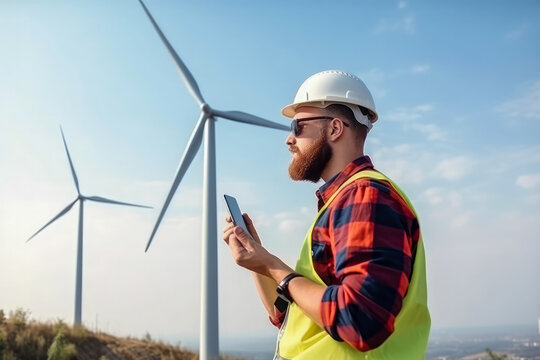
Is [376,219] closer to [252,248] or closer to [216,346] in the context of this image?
[252,248]

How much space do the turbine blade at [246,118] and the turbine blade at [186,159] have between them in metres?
0.78

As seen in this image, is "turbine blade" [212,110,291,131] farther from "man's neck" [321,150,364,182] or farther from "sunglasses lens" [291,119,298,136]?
"man's neck" [321,150,364,182]

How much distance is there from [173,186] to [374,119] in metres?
18.3

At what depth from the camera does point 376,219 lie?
107 inches

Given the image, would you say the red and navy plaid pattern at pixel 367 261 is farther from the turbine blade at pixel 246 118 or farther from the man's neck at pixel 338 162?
the turbine blade at pixel 246 118

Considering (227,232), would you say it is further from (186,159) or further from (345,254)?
(186,159)

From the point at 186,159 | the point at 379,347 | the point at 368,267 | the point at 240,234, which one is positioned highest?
the point at 186,159

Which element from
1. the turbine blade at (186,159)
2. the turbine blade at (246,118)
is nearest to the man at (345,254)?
the turbine blade at (186,159)

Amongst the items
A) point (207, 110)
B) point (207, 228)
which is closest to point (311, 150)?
point (207, 228)

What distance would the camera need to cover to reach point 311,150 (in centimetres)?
344

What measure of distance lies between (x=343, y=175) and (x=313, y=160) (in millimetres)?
232

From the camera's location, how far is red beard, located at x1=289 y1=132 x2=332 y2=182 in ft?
Result: 11.2

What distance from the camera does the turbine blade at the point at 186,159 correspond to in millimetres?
21750

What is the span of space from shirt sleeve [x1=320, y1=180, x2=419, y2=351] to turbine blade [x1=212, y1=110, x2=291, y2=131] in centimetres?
2150
